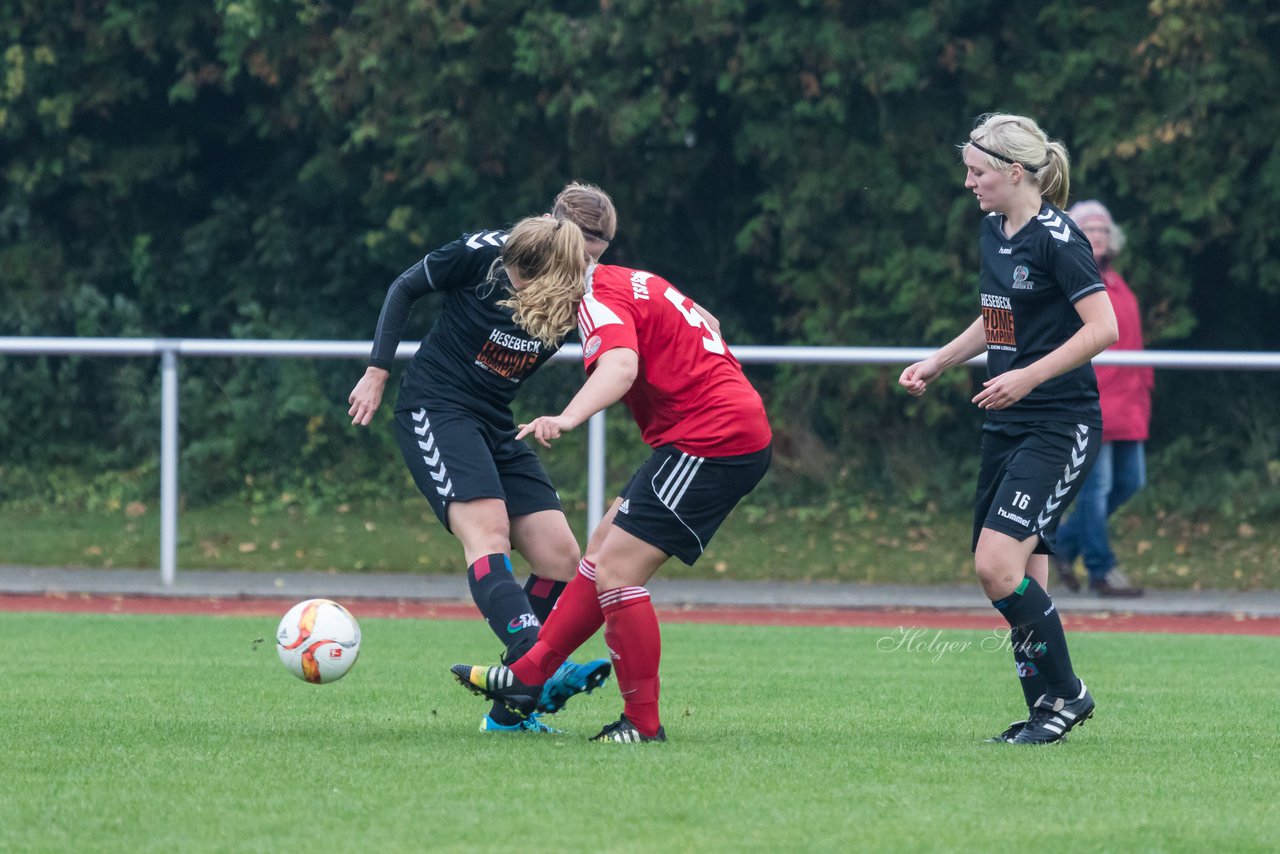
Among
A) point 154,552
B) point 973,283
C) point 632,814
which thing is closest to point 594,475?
point 154,552

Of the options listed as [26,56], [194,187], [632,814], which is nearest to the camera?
[632,814]

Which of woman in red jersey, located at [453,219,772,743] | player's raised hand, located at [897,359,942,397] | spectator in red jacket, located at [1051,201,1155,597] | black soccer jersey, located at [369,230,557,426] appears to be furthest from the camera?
spectator in red jacket, located at [1051,201,1155,597]

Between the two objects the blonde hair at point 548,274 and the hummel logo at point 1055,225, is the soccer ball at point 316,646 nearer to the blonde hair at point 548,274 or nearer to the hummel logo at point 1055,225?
the blonde hair at point 548,274

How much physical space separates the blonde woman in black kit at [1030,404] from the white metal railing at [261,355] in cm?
565

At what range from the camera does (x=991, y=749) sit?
5.30m

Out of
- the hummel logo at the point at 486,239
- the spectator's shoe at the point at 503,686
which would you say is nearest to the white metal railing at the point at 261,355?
the hummel logo at the point at 486,239

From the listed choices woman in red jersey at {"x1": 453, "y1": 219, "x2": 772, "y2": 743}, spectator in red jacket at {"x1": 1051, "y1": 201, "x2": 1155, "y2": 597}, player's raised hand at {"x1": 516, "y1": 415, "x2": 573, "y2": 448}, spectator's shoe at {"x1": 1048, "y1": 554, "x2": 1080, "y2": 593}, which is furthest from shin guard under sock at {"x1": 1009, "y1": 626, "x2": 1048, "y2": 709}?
spectator's shoe at {"x1": 1048, "y1": 554, "x2": 1080, "y2": 593}

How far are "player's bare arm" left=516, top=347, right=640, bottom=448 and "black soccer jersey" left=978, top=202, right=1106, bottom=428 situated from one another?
3.87 ft

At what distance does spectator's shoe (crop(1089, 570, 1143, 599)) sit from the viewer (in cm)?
1091

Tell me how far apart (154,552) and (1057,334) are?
8030 millimetres

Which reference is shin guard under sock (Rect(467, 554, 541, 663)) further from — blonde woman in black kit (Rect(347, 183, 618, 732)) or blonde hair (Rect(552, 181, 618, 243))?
blonde hair (Rect(552, 181, 618, 243))

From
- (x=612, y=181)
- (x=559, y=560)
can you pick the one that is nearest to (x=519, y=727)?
(x=559, y=560)

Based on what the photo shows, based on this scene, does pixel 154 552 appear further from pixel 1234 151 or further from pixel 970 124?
pixel 1234 151

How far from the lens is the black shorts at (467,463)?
5.89 meters
